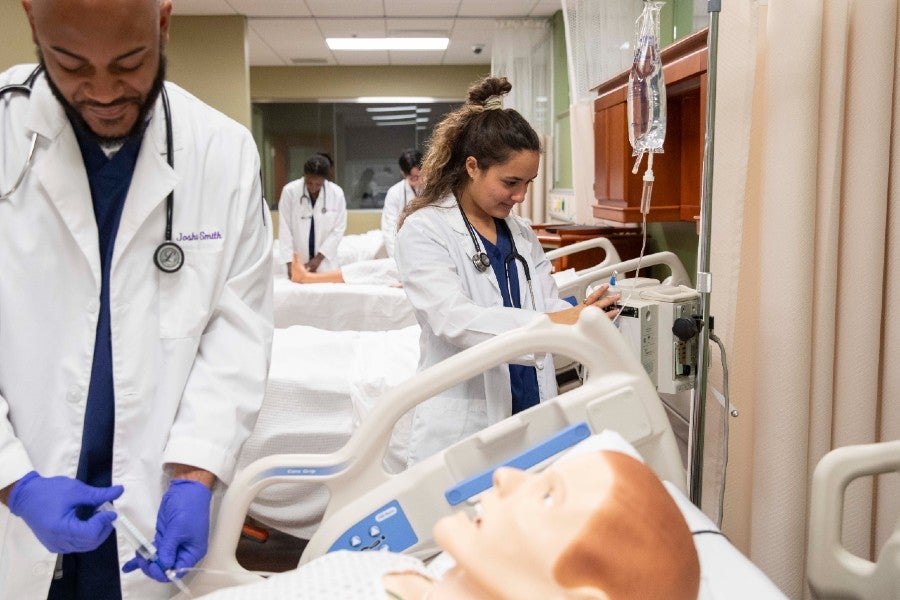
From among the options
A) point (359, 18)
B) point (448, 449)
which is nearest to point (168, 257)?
point (448, 449)

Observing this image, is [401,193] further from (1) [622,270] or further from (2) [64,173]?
(2) [64,173]

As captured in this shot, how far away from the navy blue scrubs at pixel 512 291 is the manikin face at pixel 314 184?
3854mm

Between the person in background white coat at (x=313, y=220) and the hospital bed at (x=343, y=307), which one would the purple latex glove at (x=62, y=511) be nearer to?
the hospital bed at (x=343, y=307)

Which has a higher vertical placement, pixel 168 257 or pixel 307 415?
pixel 168 257

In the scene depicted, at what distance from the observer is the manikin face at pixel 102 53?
96 cm

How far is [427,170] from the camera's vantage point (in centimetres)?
196

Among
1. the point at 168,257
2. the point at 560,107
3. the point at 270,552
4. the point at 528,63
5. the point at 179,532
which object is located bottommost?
the point at 270,552

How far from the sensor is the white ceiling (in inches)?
232

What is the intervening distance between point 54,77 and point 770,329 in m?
1.46

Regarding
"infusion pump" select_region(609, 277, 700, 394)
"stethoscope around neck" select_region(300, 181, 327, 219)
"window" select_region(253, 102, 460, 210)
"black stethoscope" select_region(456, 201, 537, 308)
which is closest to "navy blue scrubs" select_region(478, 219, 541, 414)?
"black stethoscope" select_region(456, 201, 537, 308)

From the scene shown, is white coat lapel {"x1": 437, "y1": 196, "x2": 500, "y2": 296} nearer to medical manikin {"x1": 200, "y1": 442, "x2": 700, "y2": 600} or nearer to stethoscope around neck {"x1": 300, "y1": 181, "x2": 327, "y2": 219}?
medical manikin {"x1": 200, "y1": 442, "x2": 700, "y2": 600}

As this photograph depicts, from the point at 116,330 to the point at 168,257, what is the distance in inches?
5.1

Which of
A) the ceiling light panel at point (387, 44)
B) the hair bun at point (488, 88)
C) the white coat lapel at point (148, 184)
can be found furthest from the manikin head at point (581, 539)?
the ceiling light panel at point (387, 44)

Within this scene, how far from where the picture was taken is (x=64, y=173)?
43.8 inches
